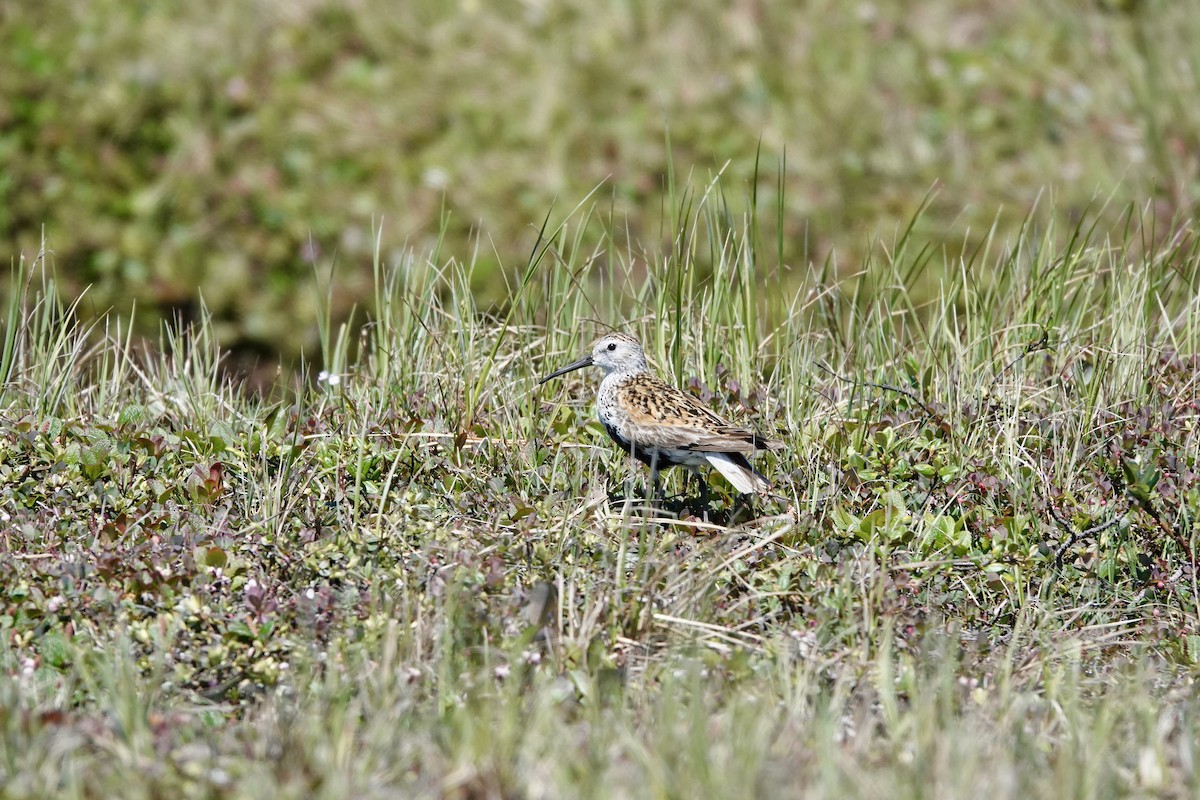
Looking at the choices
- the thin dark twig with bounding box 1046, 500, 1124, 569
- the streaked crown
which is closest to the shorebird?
the streaked crown

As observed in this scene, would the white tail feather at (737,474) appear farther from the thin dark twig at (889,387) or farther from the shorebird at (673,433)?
the thin dark twig at (889,387)

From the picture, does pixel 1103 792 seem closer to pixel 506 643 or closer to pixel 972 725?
pixel 972 725

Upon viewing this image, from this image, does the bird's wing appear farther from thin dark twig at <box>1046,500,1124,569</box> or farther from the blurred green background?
the blurred green background

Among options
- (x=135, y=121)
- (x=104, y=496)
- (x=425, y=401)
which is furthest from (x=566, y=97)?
(x=104, y=496)

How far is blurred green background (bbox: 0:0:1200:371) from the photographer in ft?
35.1

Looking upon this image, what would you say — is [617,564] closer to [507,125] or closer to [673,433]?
[673,433]

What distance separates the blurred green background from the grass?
4.30 meters

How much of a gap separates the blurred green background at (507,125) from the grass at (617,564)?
430 cm

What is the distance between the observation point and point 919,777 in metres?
3.36

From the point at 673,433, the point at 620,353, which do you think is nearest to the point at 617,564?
the point at 673,433

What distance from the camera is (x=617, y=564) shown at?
4582mm

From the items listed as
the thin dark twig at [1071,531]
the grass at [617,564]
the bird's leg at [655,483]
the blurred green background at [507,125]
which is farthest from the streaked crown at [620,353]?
the blurred green background at [507,125]

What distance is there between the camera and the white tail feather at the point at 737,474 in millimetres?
5070

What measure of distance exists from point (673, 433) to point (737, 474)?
26 cm
